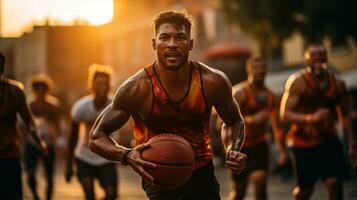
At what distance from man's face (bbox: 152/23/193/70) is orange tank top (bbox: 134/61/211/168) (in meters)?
0.16

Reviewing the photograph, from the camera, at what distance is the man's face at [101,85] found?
10.1 meters

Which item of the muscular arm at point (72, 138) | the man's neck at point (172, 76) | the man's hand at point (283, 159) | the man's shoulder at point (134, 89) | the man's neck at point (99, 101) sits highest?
the man's neck at point (172, 76)

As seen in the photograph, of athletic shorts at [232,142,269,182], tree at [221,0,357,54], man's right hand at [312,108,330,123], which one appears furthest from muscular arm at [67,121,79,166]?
tree at [221,0,357,54]

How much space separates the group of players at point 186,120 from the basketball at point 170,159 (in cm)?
7

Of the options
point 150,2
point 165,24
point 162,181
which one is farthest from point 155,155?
point 150,2

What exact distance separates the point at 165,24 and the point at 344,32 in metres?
17.4

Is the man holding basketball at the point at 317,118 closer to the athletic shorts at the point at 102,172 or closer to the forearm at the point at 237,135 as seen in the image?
the athletic shorts at the point at 102,172

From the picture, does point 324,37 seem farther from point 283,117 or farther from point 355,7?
point 283,117

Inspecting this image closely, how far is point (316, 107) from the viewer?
354 inches

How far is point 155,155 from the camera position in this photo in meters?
5.28

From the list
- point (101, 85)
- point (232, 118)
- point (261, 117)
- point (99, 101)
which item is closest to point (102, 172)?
point (99, 101)

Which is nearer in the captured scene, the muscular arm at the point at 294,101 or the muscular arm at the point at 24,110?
the muscular arm at the point at 24,110

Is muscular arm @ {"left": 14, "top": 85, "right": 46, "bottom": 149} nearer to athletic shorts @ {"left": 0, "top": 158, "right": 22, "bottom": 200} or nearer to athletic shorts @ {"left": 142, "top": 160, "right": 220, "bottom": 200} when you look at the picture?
athletic shorts @ {"left": 0, "top": 158, "right": 22, "bottom": 200}

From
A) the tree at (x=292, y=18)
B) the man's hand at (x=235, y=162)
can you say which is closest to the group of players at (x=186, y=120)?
the man's hand at (x=235, y=162)
